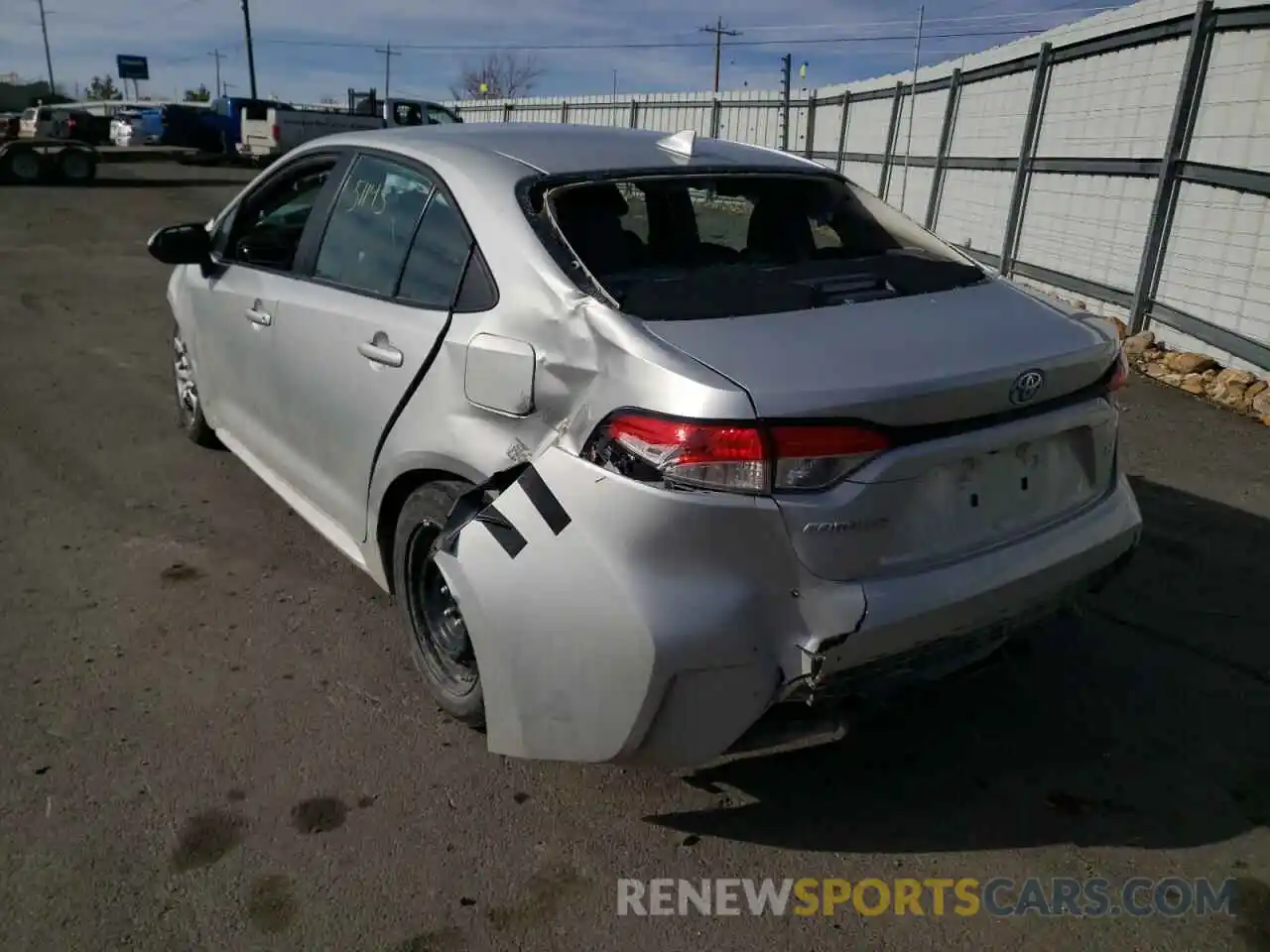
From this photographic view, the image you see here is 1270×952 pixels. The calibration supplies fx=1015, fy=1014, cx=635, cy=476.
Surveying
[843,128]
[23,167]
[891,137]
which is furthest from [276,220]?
[23,167]

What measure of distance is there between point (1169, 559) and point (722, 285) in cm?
274

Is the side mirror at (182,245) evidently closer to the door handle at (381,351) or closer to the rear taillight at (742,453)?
the door handle at (381,351)

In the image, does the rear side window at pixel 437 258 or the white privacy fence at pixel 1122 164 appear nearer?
the rear side window at pixel 437 258

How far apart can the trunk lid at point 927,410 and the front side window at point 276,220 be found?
2.06 metres

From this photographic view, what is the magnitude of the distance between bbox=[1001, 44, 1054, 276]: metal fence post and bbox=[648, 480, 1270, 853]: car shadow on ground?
7.30 m

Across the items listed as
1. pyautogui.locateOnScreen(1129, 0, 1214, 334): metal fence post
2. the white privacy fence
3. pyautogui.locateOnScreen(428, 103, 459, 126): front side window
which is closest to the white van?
pyautogui.locateOnScreen(428, 103, 459, 126): front side window

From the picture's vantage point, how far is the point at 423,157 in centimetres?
324

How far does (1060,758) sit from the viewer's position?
2998mm

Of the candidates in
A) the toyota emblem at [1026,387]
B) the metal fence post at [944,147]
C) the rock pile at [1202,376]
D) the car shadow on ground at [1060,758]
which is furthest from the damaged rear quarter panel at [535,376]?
the metal fence post at [944,147]

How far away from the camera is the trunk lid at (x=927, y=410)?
7.35 feet

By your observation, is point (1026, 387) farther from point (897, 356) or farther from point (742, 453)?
point (742, 453)

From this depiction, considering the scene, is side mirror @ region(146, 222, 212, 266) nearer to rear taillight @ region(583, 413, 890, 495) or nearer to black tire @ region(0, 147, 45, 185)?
rear taillight @ region(583, 413, 890, 495)

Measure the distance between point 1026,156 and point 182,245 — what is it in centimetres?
855

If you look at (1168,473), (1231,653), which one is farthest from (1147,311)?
(1231,653)
